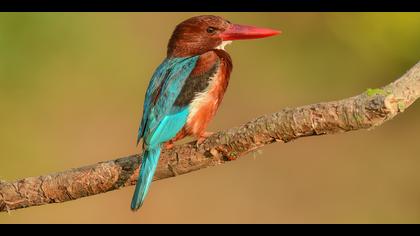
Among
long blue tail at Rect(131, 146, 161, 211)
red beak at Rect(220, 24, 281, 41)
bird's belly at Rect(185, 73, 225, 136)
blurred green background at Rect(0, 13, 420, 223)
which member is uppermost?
red beak at Rect(220, 24, 281, 41)

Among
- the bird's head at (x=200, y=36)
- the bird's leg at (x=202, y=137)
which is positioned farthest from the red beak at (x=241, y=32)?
the bird's leg at (x=202, y=137)

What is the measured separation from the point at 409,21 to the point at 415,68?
2.45 metres

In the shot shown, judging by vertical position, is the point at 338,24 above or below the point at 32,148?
above

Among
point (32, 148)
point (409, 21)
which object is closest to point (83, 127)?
point (32, 148)

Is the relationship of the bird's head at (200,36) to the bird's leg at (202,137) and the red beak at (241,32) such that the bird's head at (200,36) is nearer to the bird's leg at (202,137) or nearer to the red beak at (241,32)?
the red beak at (241,32)

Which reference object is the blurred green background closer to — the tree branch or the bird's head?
the bird's head

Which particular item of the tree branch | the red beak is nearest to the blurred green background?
the red beak

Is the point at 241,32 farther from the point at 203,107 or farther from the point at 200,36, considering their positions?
the point at 203,107

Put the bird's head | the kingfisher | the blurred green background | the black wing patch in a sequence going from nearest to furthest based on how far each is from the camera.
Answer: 1. the kingfisher
2. the black wing patch
3. the bird's head
4. the blurred green background

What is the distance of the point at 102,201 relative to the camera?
4.58 meters

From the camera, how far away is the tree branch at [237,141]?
7.22 ft

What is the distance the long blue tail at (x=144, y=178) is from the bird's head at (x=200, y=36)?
761 mm

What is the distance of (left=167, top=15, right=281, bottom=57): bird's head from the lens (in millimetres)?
3381

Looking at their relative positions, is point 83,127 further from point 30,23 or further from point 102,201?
point 30,23
